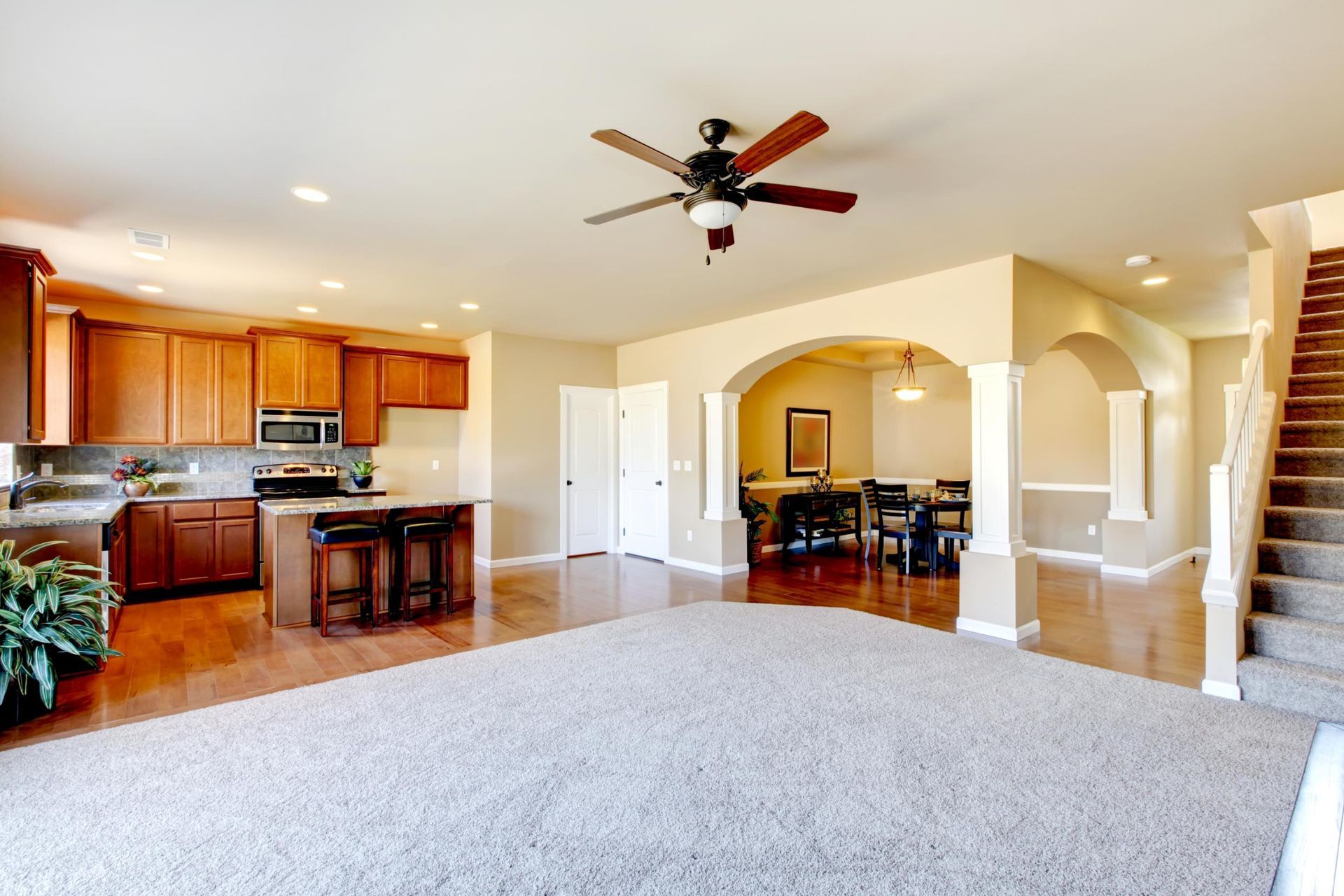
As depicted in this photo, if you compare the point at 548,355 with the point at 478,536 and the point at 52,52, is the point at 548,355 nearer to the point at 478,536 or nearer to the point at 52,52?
the point at 478,536

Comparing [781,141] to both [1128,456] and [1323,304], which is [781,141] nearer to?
[1323,304]

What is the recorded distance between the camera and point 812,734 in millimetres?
2867

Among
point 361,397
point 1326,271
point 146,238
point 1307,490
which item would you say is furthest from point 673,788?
point 1326,271

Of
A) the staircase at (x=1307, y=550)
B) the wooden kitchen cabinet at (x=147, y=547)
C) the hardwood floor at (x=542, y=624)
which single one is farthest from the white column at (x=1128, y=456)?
the wooden kitchen cabinet at (x=147, y=547)

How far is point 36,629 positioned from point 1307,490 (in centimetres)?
722

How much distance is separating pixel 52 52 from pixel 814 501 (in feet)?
25.1

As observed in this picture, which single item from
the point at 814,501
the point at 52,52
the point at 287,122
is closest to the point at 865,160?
the point at 287,122

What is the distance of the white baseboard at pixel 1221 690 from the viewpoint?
326cm

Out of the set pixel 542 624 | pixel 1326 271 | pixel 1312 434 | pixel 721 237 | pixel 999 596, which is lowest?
pixel 542 624

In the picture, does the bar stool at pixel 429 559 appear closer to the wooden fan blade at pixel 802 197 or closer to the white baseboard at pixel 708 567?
the white baseboard at pixel 708 567

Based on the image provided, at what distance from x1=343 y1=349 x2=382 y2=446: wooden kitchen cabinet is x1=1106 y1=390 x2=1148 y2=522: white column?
7.86 m

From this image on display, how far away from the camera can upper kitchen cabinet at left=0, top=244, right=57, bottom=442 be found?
3742mm

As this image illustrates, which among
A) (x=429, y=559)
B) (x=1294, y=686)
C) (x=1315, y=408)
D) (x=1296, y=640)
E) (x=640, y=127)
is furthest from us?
(x=429, y=559)

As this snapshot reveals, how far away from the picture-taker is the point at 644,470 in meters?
7.59
